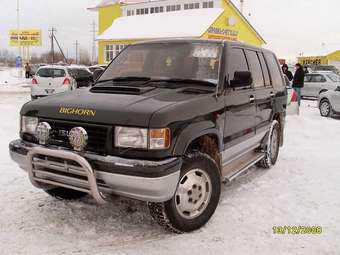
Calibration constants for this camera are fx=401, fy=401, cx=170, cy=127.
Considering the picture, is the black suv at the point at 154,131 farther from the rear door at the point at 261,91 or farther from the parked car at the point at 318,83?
the parked car at the point at 318,83

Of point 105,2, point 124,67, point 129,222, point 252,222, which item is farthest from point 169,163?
point 105,2

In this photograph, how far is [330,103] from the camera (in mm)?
14172

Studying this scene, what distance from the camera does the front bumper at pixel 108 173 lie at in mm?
3395

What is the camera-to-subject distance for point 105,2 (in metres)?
44.3

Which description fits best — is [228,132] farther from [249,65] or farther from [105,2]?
[105,2]

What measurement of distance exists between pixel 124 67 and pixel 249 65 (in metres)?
1.71

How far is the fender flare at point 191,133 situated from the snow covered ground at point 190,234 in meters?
0.90

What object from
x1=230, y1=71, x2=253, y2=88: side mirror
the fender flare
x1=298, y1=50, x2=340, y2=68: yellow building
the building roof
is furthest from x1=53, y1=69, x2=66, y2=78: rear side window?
x1=298, y1=50, x2=340, y2=68: yellow building

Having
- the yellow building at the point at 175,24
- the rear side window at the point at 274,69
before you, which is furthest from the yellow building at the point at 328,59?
the rear side window at the point at 274,69

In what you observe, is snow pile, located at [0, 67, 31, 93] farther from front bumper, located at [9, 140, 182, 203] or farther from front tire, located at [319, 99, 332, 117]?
front bumper, located at [9, 140, 182, 203]

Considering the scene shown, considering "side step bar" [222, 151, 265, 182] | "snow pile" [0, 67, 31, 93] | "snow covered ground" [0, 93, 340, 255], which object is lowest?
"snow covered ground" [0, 93, 340, 255]

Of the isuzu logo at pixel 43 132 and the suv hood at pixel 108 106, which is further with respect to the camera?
the isuzu logo at pixel 43 132

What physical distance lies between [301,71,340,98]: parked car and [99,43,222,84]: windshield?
16.6m

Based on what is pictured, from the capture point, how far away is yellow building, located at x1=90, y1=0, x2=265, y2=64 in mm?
31047
